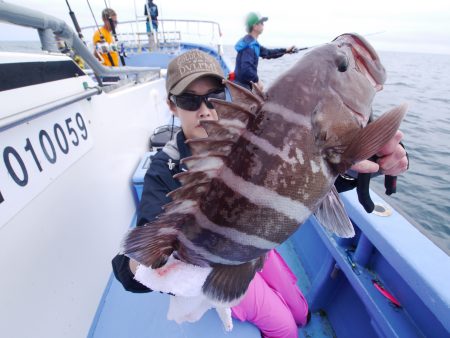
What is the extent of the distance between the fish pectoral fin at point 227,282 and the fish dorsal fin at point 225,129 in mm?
557

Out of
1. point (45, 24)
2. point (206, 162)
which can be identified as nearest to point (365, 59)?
point (206, 162)

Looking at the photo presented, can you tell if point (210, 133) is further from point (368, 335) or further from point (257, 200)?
point (368, 335)

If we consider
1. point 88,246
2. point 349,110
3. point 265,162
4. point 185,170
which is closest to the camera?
point 265,162

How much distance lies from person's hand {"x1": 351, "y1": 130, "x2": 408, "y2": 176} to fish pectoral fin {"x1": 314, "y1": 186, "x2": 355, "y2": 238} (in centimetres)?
17

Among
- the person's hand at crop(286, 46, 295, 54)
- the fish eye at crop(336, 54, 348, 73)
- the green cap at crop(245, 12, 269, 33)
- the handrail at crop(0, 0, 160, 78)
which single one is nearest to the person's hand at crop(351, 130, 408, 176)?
the fish eye at crop(336, 54, 348, 73)

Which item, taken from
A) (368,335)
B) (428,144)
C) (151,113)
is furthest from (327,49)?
(428,144)

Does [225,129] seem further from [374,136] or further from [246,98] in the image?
[374,136]

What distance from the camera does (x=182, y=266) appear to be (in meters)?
1.15

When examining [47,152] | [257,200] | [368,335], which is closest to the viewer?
[257,200]

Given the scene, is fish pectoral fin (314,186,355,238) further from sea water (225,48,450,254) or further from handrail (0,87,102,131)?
handrail (0,87,102,131)

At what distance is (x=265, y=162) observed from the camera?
36.3 inches

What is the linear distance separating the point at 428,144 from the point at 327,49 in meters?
7.59

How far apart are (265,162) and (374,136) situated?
40cm

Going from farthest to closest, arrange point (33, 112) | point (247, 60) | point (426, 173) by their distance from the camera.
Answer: point (426, 173) → point (247, 60) → point (33, 112)
